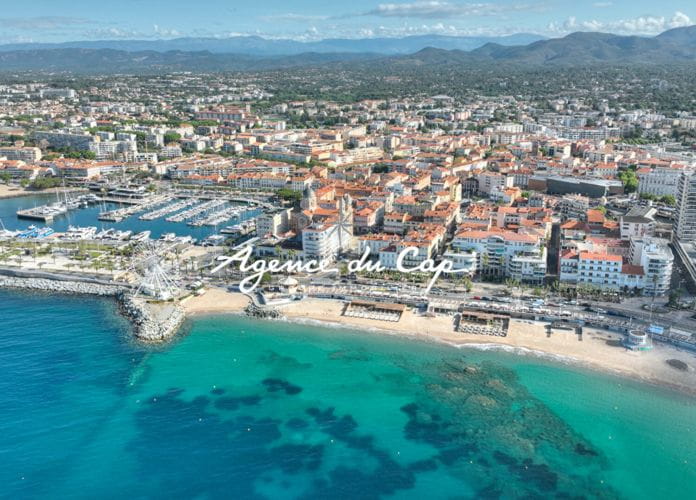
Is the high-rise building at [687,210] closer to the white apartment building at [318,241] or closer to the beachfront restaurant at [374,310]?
the beachfront restaurant at [374,310]

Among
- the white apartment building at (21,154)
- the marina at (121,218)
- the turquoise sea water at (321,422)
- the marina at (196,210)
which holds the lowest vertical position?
the turquoise sea water at (321,422)

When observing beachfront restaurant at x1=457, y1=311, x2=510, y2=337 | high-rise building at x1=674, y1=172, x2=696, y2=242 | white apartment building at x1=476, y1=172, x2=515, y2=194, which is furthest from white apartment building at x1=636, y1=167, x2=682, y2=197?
beachfront restaurant at x1=457, y1=311, x2=510, y2=337

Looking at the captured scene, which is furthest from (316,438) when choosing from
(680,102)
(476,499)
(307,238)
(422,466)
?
(680,102)

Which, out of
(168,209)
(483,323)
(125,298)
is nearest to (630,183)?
(483,323)

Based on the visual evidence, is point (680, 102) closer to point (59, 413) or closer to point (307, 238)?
point (307, 238)

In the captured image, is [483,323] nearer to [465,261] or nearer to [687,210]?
[465,261]

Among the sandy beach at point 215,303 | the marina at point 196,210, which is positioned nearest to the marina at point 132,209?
the marina at point 196,210
